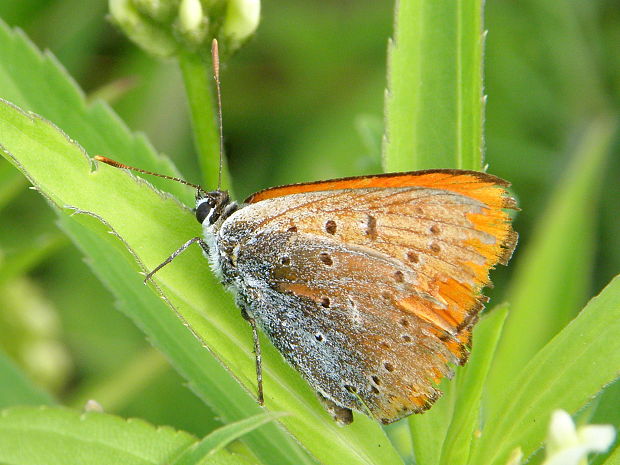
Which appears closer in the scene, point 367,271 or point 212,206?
point 367,271

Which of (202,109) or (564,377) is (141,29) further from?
(564,377)

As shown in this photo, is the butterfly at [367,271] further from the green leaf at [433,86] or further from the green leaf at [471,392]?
the green leaf at [433,86]

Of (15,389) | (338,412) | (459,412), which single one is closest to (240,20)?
(338,412)

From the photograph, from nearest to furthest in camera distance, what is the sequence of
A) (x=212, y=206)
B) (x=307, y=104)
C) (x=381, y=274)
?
(x=381, y=274) < (x=212, y=206) < (x=307, y=104)

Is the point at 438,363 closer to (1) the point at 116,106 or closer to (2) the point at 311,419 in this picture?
(2) the point at 311,419

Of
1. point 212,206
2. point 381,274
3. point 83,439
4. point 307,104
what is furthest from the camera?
point 307,104

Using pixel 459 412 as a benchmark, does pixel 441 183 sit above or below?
above

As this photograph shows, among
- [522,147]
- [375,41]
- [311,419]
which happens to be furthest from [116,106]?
[311,419]
